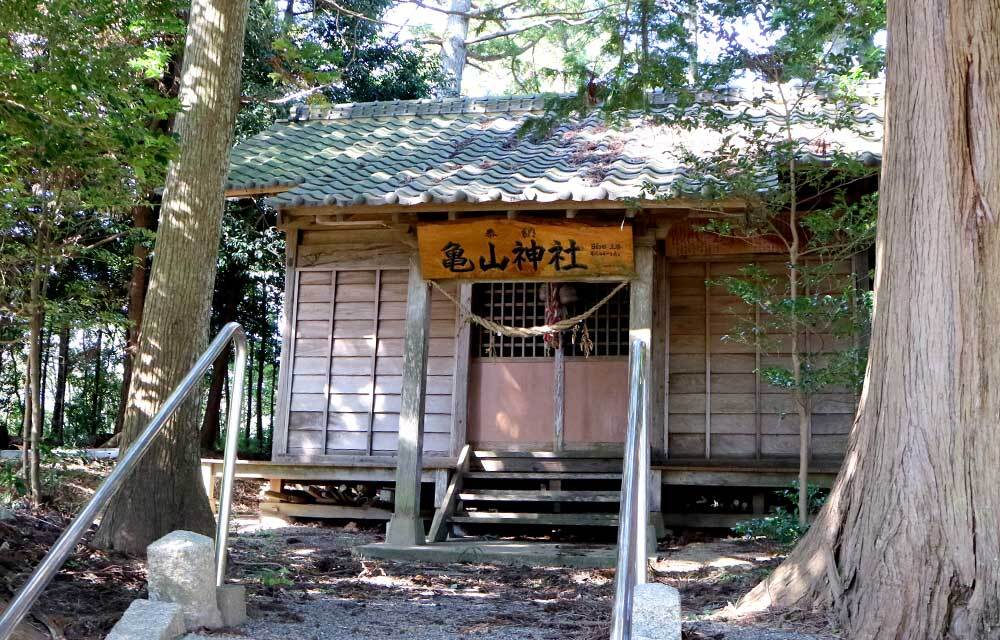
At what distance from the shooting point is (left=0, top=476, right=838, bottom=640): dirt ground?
444cm

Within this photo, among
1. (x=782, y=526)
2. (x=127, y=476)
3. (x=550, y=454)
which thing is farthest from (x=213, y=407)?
(x=127, y=476)

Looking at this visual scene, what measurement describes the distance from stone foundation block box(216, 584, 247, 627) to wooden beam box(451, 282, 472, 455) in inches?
225

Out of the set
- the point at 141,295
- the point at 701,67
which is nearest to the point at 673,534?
the point at 701,67

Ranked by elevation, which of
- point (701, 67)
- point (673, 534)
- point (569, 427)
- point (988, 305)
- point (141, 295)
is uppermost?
point (701, 67)

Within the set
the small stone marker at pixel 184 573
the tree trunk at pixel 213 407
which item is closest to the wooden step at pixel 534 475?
the small stone marker at pixel 184 573

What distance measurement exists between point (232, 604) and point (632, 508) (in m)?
2.17

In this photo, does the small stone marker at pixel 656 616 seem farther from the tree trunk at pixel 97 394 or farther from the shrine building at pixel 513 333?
the tree trunk at pixel 97 394

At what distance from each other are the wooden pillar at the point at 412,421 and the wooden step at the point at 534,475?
1485 millimetres

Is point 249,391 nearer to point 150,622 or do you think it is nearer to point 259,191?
point 259,191

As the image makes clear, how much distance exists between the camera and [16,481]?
258 inches

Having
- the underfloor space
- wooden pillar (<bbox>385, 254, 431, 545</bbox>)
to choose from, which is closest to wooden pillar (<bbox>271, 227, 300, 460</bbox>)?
the underfloor space

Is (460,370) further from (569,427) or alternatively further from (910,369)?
(910,369)

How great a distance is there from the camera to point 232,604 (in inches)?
165

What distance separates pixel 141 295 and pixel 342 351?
4.34m
